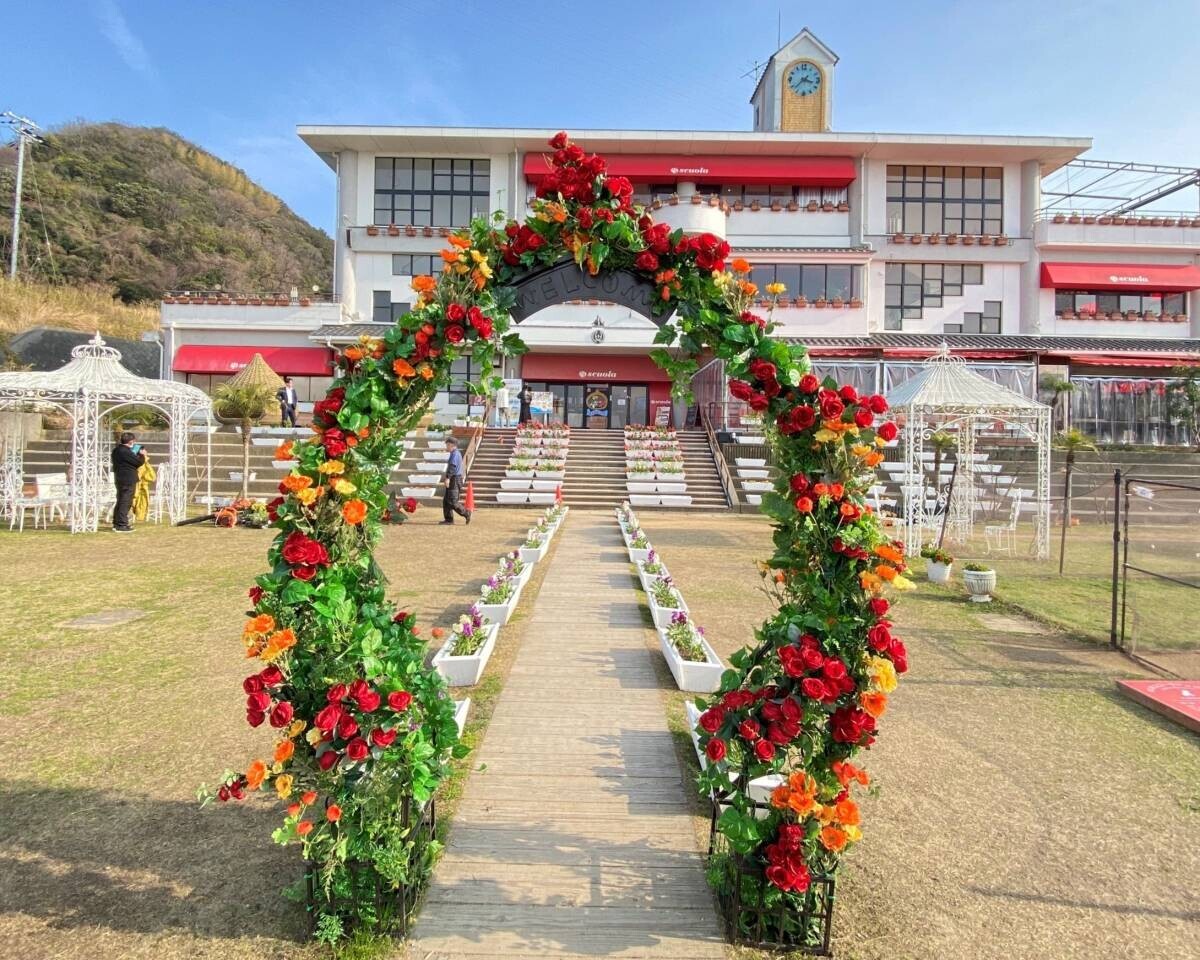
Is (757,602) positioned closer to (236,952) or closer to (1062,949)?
(1062,949)

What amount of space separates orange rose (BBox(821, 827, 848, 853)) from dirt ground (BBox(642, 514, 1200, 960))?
0.53 m

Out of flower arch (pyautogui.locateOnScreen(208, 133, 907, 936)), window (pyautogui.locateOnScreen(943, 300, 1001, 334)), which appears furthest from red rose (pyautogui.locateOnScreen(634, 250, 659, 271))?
window (pyautogui.locateOnScreen(943, 300, 1001, 334))

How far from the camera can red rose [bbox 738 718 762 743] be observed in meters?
2.78

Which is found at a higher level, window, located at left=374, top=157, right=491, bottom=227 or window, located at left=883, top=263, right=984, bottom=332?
window, located at left=374, top=157, right=491, bottom=227

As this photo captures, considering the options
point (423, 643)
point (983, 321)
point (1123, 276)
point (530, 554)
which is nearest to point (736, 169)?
point (983, 321)

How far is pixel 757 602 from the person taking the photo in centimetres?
892

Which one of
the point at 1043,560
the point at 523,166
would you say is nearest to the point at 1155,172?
the point at 523,166

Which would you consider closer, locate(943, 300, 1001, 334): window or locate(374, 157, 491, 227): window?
locate(943, 300, 1001, 334): window

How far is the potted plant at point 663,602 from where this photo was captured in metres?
6.95

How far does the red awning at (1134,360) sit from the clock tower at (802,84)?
16595 millimetres

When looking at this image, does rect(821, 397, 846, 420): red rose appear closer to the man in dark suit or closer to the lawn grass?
the lawn grass

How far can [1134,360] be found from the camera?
2906cm

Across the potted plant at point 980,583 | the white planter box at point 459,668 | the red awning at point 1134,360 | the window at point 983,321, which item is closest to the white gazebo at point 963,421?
the potted plant at point 980,583

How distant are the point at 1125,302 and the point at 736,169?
61.0 feet
